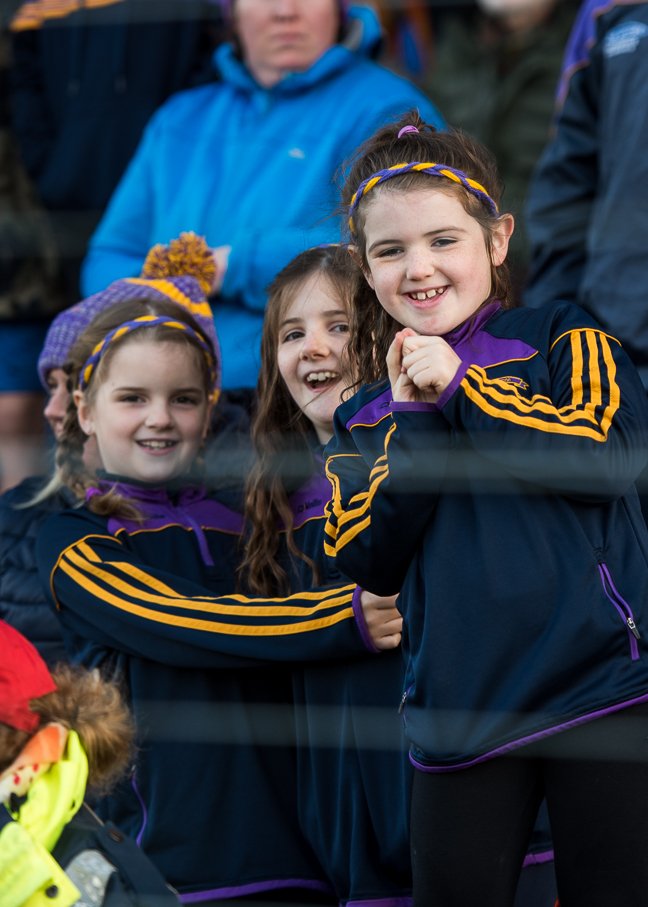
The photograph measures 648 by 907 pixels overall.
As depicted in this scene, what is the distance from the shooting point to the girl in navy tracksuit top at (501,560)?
156cm

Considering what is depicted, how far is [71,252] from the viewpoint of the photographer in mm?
3463

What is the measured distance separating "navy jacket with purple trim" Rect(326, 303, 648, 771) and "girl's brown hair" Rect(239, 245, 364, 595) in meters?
0.46

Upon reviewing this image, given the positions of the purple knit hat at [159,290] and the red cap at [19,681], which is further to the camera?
the purple knit hat at [159,290]

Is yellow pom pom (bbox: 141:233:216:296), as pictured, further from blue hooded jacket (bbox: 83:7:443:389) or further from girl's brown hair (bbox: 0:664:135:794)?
girl's brown hair (bbox: 0:664:135:794)

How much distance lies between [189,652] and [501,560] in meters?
0.63

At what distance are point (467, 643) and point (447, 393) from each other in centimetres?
27

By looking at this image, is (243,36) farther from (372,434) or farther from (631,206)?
(372,434)

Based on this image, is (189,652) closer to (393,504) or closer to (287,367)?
(287,367)

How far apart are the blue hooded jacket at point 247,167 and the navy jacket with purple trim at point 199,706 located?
0.59 metres

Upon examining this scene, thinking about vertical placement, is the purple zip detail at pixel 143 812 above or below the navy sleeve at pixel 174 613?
below

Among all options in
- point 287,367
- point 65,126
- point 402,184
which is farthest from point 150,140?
point 402,184

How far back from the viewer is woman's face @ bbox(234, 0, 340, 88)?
288cm

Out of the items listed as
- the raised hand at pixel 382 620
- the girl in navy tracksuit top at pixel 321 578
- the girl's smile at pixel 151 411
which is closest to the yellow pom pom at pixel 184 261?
the girl's smile at pixel 151 411

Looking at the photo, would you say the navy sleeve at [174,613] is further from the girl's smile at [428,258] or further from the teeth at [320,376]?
the girl's smile at [428,258]
